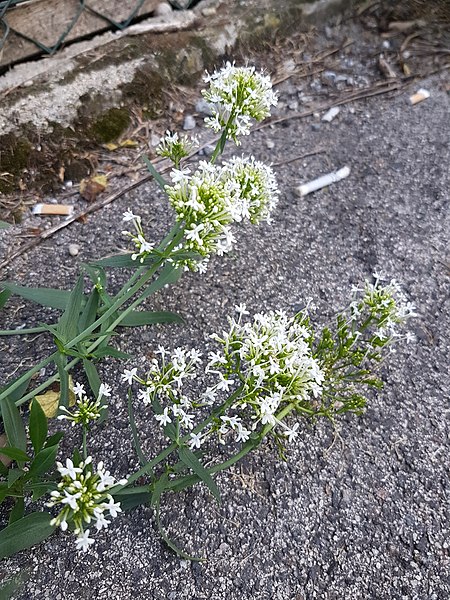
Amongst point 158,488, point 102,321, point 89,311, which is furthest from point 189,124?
point 158,488

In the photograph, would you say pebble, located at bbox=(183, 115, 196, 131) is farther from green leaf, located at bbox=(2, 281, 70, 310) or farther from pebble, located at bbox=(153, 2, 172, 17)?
green leaf, located at bbox=(2, 281, 70, 310)

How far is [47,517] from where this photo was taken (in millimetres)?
1470

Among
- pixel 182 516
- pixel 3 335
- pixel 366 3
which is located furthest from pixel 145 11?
pixel 182 516

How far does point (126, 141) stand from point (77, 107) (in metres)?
0.25

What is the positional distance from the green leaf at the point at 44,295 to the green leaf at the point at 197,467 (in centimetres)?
64

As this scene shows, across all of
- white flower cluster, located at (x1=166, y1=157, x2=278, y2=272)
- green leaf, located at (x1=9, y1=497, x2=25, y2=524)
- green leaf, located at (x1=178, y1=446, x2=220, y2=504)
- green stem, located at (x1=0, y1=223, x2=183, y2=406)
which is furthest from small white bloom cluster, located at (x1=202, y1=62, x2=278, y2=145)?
green leaf, located at (x1=9, y1=497, x2=25, y2=524)

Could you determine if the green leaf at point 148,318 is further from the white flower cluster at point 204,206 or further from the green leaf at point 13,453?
the green leaf at point 13,453

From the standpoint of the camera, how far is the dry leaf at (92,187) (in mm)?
2537

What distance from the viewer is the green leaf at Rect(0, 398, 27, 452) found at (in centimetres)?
160

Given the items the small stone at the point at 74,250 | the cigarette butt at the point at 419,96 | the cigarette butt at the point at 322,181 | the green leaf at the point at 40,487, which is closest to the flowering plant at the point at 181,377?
the green leaf at the point at 40,487

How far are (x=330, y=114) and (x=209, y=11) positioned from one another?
81cm

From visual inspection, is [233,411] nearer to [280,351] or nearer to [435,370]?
[280,351]

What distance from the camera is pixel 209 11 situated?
3174 millimetres

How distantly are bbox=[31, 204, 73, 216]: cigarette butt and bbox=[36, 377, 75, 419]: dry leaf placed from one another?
2.91 feet
